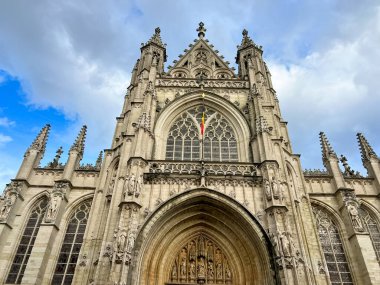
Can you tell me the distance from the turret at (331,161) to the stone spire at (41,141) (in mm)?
17018

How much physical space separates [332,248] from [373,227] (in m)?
2.98

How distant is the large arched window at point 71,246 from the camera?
13414 millimetres

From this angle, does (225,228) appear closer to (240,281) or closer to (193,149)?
(240,281)

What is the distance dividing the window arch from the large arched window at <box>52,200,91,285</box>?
14.7m

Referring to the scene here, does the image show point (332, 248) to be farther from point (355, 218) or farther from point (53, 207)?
point (53, 207)

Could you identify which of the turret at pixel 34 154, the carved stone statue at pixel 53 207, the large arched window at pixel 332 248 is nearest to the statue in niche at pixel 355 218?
the large arched window at pixel 332 248

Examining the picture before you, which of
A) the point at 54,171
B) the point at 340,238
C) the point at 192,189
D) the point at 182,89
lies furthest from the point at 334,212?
the point at 54,171

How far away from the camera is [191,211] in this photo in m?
14.1

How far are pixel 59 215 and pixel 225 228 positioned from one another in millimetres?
8225

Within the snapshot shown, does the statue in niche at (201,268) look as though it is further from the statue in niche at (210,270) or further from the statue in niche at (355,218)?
the statue in niche at (355,218)

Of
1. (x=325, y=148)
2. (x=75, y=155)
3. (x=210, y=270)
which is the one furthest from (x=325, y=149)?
(x=75, y=155)

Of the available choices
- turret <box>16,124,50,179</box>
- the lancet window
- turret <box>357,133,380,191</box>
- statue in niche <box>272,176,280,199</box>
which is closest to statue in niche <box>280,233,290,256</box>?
statue in niche <box>272,176,280,199</box>

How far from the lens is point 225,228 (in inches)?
554

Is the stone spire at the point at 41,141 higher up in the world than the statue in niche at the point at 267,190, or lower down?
higher up
